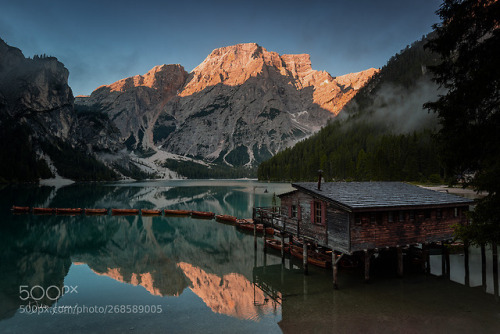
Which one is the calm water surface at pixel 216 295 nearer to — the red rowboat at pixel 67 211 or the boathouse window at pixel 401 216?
the boathouse window at pixel 401 216

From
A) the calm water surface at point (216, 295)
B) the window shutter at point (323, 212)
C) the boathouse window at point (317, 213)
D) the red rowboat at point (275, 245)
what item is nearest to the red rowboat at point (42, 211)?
the calm water surface at point (216, 295)

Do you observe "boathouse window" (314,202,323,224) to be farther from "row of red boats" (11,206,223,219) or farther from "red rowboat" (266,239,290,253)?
"row of red boats" (11,206,223,219)

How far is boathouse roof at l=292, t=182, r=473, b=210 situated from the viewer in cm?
2262

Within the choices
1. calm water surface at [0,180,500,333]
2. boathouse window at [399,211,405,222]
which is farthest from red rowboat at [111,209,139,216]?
boathouse window at [399,211,405,222]

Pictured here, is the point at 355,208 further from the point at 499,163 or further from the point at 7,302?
the point at 7,302

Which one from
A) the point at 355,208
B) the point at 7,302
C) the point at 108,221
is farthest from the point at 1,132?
the point at 355,208

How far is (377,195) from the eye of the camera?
24.7 meters

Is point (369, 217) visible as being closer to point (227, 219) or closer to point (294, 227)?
point (294, 227)

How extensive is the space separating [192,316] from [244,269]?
11425mm

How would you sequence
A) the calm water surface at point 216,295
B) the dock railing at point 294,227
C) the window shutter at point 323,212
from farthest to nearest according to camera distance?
1. the dock railing at point 294,227
2. the window shutter at point 323,212
3. the calm water surface at point 216,295

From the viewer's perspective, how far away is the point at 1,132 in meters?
193

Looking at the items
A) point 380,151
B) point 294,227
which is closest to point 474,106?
point 294,227

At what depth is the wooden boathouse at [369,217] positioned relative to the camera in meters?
22.3

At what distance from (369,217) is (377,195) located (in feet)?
9.93
